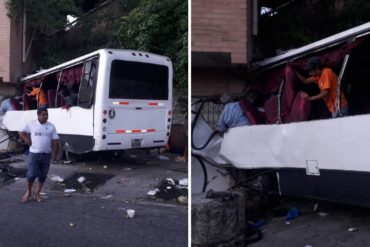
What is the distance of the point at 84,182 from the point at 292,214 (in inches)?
55.2

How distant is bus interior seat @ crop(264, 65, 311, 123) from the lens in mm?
1697

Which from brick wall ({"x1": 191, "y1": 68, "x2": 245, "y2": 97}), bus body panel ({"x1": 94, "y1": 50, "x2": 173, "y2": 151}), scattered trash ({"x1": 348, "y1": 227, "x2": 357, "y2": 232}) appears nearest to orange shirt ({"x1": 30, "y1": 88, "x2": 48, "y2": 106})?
bus body panel ({"x1": 94, "y1": 50, "x2": 173, "y2": 151})

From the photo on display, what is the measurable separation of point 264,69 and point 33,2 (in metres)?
1.22

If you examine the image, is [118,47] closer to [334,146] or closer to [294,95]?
[294,95]

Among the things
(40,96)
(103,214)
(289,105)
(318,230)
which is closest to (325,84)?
(289,105)

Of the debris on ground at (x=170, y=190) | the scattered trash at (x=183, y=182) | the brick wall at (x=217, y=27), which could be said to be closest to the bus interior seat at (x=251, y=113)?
the brick wall at (x=217, y=27)

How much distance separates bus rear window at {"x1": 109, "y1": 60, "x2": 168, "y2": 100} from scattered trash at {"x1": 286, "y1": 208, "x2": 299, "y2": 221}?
0.84 metres

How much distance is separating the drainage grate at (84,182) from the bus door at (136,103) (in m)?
0.25

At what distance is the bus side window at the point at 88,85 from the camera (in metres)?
2.42

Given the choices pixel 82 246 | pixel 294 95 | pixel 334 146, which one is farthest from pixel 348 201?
pixel 82 246

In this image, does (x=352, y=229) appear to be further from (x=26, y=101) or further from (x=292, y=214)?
(x=26, y=101)

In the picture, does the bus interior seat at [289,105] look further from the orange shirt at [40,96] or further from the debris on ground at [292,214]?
the orange shirt at [40,96]

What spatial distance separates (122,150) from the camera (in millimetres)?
2682

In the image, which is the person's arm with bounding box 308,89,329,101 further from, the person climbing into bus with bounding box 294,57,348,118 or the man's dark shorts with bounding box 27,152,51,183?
the man's dark shorts with bounding box 27,152,51,183
